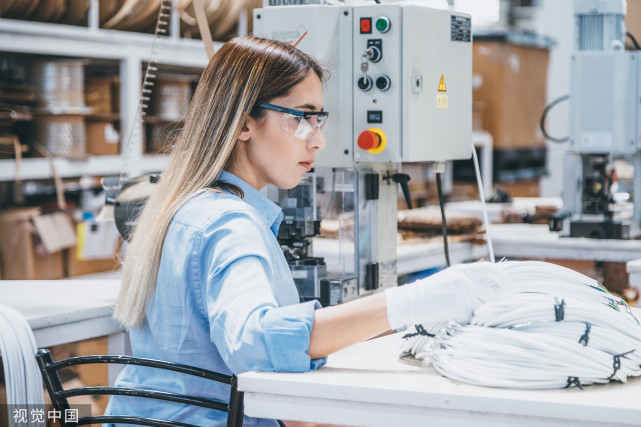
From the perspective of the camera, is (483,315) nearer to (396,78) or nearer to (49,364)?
(49,364)

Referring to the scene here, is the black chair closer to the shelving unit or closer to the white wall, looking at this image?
the shelving unit

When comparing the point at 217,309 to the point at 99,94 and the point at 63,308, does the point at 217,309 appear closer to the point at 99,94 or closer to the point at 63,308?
the point at 63,308

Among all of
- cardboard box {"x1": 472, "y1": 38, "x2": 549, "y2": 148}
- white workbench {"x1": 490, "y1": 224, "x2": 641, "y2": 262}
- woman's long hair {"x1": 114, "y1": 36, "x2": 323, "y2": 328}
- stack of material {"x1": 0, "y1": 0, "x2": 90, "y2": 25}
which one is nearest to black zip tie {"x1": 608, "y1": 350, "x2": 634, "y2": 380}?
woman's long hair {"x1": 114, "y1": 36, "x2": 323, "y2": 328}

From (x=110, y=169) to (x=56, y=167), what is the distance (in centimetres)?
32

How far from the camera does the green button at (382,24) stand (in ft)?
6.75

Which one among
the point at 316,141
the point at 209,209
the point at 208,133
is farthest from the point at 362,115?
the point at 209,209

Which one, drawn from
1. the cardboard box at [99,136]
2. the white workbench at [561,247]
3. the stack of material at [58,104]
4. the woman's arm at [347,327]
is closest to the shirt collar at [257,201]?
the woman's arm at [347,327]

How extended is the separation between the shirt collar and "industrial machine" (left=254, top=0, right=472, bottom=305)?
53 cm

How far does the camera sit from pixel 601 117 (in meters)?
3.19

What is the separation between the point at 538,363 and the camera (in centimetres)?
116

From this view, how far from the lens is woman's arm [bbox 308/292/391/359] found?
1.23 meters

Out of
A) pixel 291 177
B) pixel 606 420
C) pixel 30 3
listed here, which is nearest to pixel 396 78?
pixel 291 177

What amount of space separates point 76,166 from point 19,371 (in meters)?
2.45

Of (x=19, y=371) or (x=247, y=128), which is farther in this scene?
(x=19, y=371)
